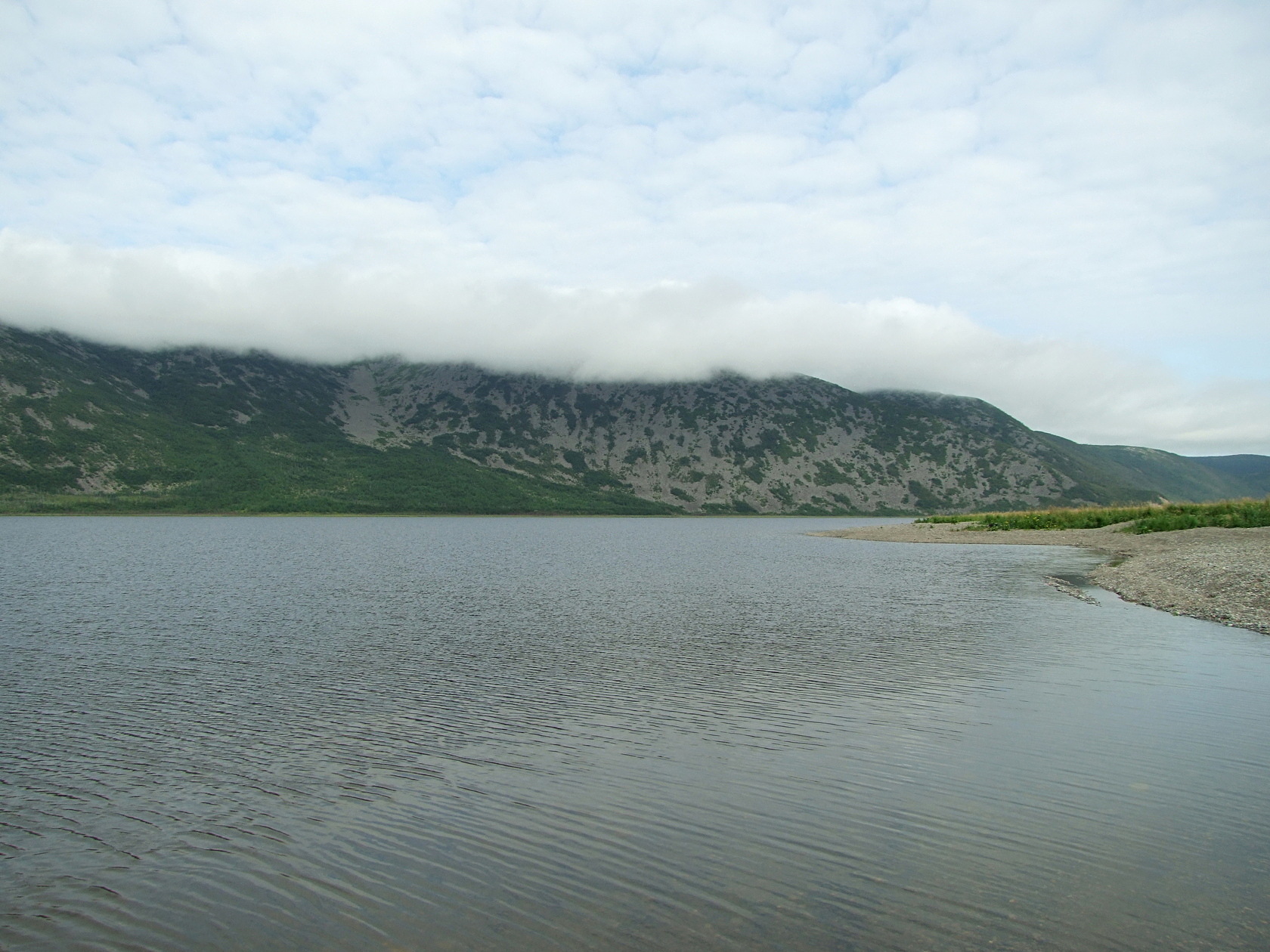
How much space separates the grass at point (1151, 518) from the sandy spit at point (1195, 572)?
3.02 meters

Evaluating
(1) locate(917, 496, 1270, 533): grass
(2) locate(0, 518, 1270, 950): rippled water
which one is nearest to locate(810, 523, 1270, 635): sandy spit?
(1) locate(917, 496, 1270, 533): grass

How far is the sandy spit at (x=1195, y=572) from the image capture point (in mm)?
43344

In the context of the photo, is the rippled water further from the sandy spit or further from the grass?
the grass

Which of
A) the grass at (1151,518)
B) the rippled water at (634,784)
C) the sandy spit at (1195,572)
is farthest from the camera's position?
the grass at (1151,518)

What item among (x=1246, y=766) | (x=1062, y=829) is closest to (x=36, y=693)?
(x=1062, y=829)

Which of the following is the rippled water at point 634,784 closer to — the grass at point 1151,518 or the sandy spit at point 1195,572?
the sandy spit at point 1195,572

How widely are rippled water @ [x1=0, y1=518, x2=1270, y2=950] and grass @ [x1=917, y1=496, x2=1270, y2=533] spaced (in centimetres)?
5832

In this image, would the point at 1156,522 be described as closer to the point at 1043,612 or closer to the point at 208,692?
the point at 1043,612

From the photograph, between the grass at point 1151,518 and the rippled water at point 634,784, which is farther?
the grass at point 1151,518

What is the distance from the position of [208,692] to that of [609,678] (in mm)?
13881

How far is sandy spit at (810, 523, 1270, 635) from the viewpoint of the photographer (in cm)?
4334

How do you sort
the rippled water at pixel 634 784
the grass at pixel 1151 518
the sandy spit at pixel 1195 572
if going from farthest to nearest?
the grass at pixel 1151 518 < the sandy spit at pixel 1195 572 < the rippled water at pixel 634 784

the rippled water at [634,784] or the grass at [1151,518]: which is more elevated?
the grass at [1151,518]

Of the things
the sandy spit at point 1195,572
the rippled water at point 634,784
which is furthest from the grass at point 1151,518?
the rippled water at point 634,784
